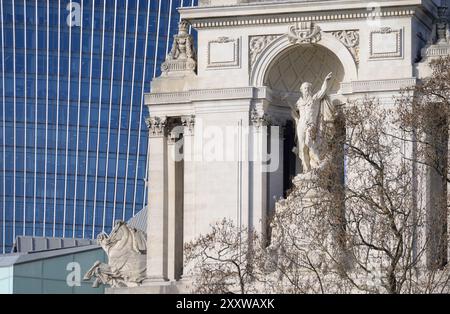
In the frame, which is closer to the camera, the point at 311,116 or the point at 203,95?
the point at 311,116

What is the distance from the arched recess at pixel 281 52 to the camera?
79.8 metres

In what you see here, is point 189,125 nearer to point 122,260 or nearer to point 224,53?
point 224,53

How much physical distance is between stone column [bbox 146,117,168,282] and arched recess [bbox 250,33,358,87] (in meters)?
3.68

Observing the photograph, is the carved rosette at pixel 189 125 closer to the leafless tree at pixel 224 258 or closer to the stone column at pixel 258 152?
the stone column at pixel 258 152

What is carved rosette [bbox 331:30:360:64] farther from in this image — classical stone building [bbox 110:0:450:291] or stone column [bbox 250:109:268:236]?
stone column [bbox 250:109:268:236]

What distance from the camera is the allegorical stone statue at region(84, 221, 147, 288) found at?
8362 cm

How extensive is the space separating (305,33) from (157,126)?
5.93 m

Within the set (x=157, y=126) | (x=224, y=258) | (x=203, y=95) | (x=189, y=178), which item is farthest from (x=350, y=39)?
(x=224, y=258)

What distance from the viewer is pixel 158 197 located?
271 feet

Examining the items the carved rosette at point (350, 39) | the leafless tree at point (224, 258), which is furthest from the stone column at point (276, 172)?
the carved rosette at point (350, 39)

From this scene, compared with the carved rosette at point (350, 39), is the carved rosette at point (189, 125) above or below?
below

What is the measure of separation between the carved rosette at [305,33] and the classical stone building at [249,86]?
0.10ft

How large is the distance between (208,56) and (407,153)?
7.58 meters
